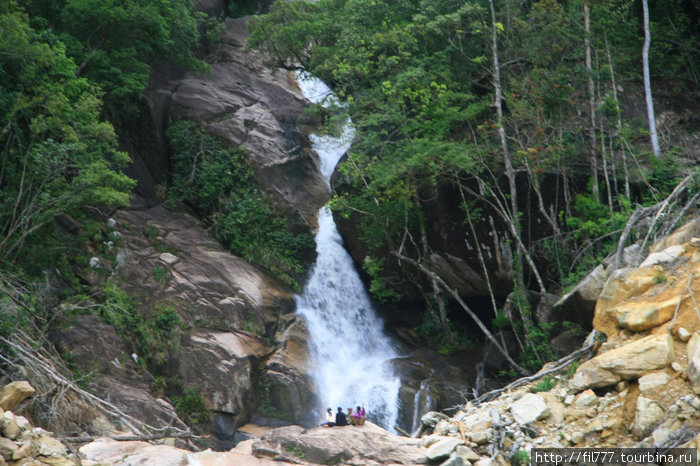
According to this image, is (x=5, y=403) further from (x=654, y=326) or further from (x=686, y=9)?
(x=686, y=9)

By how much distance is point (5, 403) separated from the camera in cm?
1116

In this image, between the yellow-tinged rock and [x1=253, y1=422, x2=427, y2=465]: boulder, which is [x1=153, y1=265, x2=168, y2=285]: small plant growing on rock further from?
the yellow-tinged rock

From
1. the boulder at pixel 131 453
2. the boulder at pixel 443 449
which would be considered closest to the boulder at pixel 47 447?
the boulder at pixel 131 453

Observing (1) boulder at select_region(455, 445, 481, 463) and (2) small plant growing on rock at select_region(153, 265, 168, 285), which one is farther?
(2) small plant growing on rock at select_region(153, 265, 168, 285)

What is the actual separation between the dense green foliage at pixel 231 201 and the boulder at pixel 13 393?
10.4 metres

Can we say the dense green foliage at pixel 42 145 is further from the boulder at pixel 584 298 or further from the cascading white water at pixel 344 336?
the boulder at pixel 584 298

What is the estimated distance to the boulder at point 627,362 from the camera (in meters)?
9.43

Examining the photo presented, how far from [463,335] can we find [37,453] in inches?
586

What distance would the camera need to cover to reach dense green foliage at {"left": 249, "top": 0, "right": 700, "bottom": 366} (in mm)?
16906

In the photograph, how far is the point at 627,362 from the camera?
9.73m

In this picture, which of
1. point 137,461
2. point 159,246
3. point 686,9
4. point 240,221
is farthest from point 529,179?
point 137,461

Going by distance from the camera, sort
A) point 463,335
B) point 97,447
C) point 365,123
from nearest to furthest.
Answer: point 97,447, point 365,123, point 463,335

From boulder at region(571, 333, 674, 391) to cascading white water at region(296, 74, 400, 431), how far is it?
8.50m

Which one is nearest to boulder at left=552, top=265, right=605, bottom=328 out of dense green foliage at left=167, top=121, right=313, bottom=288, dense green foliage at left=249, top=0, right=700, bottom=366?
dense green foliage at left=249, top=0, right=700, bottom=366
